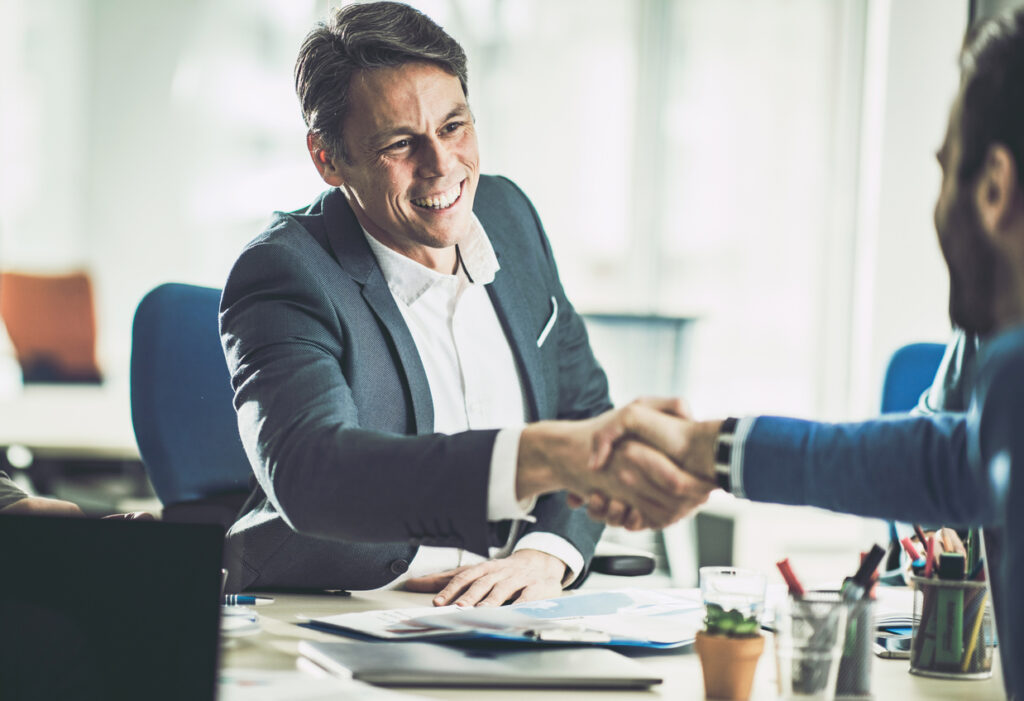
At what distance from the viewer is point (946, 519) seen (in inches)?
37.5

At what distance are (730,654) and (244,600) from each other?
0.62 meters

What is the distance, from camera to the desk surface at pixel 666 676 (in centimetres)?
96

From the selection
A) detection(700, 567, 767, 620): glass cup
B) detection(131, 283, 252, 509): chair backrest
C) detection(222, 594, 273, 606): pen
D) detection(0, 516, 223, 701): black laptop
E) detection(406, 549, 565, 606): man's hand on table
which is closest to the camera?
detection(0, 516, 223, 701): black laptop

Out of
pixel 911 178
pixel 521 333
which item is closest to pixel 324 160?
pixel 521 333

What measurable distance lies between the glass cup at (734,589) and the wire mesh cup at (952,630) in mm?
166

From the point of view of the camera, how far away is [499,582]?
4.68 feet

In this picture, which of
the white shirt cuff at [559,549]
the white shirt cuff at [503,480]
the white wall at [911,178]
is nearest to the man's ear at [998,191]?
the white shirt cuff at [503,480]

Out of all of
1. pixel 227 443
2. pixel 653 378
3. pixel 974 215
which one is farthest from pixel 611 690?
pixel 653 378

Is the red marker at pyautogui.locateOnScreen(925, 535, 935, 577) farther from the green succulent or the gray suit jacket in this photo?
the gray suit jacket

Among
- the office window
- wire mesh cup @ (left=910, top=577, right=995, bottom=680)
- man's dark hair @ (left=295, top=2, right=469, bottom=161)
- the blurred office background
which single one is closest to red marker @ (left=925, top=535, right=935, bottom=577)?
wire mesh cup @ (left=910, top=577, right=995, bottom=680)

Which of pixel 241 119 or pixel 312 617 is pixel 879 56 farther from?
pixel 312 617

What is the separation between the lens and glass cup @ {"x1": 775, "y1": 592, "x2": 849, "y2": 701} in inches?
37.2

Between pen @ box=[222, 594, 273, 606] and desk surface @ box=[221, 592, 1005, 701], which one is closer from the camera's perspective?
desk surface @ box=[221, 592, 1005, 701]

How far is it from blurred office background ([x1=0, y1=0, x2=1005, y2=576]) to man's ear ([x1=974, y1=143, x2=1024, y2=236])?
4.31 meters
